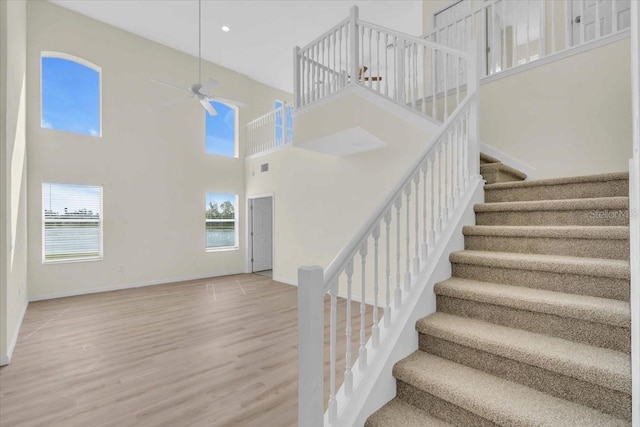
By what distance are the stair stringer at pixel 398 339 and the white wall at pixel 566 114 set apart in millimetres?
1743

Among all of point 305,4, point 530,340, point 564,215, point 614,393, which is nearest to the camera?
point 614,393

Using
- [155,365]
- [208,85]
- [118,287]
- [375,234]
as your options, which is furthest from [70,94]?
[375,234]

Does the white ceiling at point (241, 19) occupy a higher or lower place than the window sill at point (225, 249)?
higher

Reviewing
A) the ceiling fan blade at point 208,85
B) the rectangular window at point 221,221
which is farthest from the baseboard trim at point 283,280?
the ceiling fan blade at point 208,85

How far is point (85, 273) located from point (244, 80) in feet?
18.2

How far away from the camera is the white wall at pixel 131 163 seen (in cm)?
525

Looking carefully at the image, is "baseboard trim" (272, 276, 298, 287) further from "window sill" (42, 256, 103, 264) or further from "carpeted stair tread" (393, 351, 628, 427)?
"carpeted stair tread" (393, 351, 628, 427)

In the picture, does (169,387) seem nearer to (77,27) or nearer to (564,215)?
(564,215)

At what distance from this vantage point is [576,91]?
3184 millimetres

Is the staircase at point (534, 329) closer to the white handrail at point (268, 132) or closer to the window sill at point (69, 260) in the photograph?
the white handrail at point (268, 132)

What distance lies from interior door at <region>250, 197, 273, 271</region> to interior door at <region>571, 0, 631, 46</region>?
6.48 m

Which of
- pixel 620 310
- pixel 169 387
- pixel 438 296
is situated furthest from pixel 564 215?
pixel 169 387

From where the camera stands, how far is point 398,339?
1.78 metres

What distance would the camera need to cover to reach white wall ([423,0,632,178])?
9.68ft
